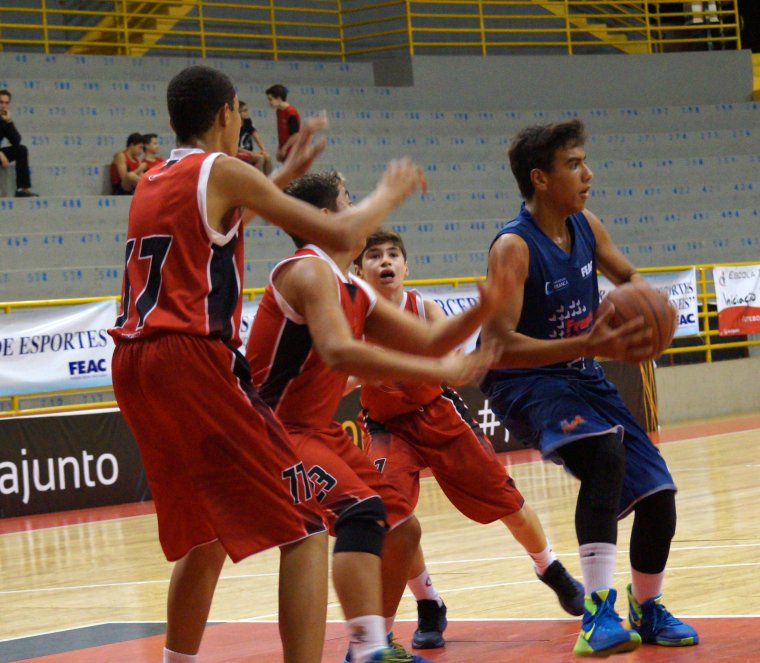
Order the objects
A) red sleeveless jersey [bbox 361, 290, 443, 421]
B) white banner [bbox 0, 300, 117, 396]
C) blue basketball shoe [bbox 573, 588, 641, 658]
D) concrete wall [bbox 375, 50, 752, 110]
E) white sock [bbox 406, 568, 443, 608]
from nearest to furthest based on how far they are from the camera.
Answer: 1. blue basketball shoe [bbox 573, 588, 641, 658]
2. white sock [bbox 406, 568, 443, 608]
3. red sleeveless jersey [bbox 361, 290, 443, 421]
4. white banner [bbox 0, 300, 117, 396]
5. concrete wall [bbox 375, 50, 752, 110]

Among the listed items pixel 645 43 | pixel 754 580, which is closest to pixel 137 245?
pixel 754 580

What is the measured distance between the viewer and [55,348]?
10.8 metres

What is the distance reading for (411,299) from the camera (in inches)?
202

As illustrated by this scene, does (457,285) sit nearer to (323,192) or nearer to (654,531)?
(654,531)

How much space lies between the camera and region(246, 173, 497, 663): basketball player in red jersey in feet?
11.5

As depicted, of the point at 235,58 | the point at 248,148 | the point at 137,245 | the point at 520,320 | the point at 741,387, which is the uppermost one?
the point at 235,58

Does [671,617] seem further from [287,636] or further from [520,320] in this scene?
[287,636]

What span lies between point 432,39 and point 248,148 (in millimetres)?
6485

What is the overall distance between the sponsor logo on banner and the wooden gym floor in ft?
18.1

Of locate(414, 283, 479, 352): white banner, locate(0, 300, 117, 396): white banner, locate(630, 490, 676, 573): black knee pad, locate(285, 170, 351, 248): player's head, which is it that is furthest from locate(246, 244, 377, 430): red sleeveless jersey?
Answer: locate(414, 283, 479, 352): white banner

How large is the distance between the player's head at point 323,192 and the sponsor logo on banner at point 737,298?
37.3 feet

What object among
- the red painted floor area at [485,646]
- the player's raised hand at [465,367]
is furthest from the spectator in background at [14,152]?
the player's raised hand at [465,367]

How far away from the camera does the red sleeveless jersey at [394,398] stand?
4.90 metres

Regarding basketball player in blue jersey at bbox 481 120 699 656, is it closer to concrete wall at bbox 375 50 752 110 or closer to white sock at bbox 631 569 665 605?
white sock at bbox 631 569 665 605
